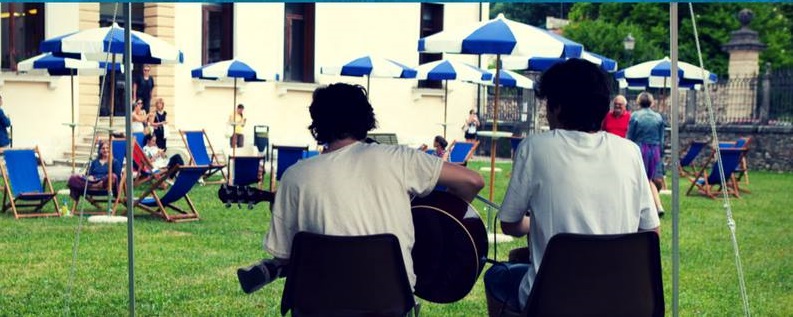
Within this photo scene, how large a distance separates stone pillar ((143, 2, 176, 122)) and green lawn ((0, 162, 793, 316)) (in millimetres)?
10123

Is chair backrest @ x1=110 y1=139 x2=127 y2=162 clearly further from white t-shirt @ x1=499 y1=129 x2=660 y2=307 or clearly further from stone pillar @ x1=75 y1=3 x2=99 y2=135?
white t-shirt @ x1=499 y1=129 x2=660 y2=307

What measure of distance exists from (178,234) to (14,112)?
36.5ft

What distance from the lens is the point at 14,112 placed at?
20.7 meters

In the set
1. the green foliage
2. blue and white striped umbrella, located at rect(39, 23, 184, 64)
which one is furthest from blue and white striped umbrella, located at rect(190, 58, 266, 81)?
the green foliage

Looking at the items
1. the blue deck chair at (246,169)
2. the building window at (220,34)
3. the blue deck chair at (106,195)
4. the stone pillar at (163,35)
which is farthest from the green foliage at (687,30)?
the blue deck chair at (106,195)

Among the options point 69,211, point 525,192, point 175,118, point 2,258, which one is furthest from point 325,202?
point 175,118

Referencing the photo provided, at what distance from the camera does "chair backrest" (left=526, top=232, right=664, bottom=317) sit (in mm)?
3611

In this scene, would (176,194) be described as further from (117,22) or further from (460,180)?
(117,22)

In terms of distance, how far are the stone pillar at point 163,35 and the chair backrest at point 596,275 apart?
66.8ft

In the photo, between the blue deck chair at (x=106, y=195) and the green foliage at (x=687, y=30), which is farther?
the green foliage at (x=687, y=30)

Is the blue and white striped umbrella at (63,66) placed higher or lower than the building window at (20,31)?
lower

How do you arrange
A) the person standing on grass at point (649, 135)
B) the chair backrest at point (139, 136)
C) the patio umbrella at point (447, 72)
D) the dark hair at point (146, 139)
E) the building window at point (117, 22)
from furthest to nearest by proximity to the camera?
the building window at point (117, 22)
the patio umbrella at point (447, 72)
the dark hair at point (146, 139)
the chair backrest at point (139, 136)
the person standing on grass at point (649, 135)

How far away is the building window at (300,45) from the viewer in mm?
26312

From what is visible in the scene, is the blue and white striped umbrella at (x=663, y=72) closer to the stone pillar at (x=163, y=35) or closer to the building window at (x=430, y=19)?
the stone pillar at (x=163, y=35)
